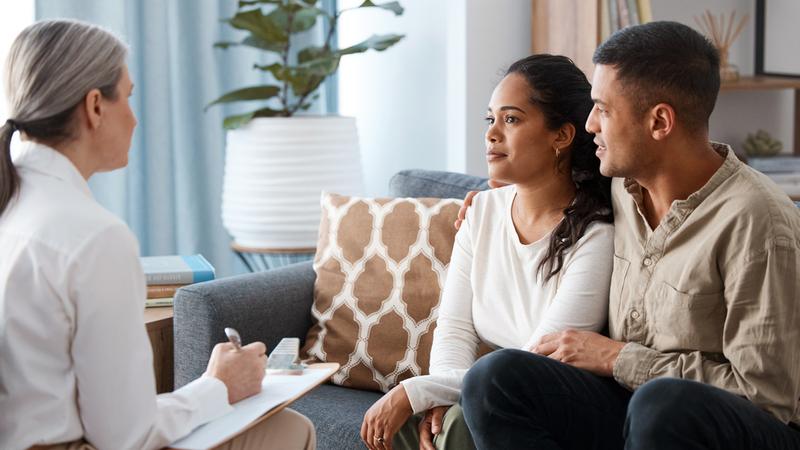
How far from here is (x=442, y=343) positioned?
197cm

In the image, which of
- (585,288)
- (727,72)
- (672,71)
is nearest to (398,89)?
(727,72)

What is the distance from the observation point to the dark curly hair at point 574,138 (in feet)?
6.13

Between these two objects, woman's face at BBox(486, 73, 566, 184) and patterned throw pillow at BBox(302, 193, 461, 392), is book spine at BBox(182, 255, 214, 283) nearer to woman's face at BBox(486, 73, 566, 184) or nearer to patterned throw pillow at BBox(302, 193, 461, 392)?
patterned throw pillow at BBox(302, 193, 461, 392)

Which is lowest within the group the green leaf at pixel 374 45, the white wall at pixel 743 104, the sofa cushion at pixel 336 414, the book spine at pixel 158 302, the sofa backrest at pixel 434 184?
the sofa cushion at pixel 336 414

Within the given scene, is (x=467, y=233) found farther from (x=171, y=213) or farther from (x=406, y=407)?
(x=171, y=213)

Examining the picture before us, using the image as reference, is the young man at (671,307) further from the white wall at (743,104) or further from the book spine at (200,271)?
the white wall at (743,104)

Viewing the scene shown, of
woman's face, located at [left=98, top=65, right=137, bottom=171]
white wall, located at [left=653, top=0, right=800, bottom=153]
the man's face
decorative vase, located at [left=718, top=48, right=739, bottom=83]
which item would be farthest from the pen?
white wall, located at [left=653, top=0, right=800, bottom=153]

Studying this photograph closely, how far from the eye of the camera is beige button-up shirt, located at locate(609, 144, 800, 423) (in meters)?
1.47

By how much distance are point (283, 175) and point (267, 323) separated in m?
0.91

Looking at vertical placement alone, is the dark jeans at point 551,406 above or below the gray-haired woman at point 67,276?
below

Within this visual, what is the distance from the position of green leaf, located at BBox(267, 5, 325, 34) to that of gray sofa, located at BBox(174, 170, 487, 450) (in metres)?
0.97

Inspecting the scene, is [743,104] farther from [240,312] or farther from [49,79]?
[49,79]

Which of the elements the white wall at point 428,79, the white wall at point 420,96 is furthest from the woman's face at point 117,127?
the white wall at point 420,96

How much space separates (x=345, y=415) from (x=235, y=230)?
1304 mm
